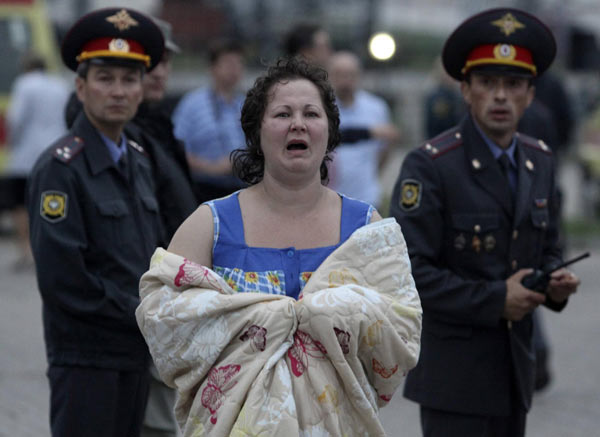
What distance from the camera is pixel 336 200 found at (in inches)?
148

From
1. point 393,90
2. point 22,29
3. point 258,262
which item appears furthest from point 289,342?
point 393,90

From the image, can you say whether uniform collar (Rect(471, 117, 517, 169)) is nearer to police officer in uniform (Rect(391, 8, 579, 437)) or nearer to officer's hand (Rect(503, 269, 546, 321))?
police officer in uniform (Rect(391, 8, 579, 437))

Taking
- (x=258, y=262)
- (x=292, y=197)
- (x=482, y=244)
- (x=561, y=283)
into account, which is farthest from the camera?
(x=482, y=244)

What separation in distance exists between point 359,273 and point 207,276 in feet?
1.43

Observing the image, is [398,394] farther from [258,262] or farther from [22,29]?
[22,29]

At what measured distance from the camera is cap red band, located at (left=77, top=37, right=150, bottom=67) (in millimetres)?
4785

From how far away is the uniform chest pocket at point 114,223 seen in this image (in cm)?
451

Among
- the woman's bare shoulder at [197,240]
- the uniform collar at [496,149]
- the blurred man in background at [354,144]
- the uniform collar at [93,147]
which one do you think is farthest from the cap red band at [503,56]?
the blurred man in background at [354,144]

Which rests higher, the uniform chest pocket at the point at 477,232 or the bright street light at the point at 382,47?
the bright street light at the point at 382,47

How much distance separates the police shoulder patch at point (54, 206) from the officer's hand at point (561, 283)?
1.81m

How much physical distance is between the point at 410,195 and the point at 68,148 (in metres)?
1.31

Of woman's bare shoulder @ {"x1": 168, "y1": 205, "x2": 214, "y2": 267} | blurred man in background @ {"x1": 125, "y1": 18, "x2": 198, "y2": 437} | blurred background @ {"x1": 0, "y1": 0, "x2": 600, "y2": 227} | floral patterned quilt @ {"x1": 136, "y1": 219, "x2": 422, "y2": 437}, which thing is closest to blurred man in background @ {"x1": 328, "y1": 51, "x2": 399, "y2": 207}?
blurred man in background @ {"x1": 125, "y1": 18, "x2": 198, "y2": 437}

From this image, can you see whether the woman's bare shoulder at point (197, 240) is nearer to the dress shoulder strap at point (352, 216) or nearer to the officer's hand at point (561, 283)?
the dress shoulder strap at point (352, 216)

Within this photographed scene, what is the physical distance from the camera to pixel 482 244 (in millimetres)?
4652
